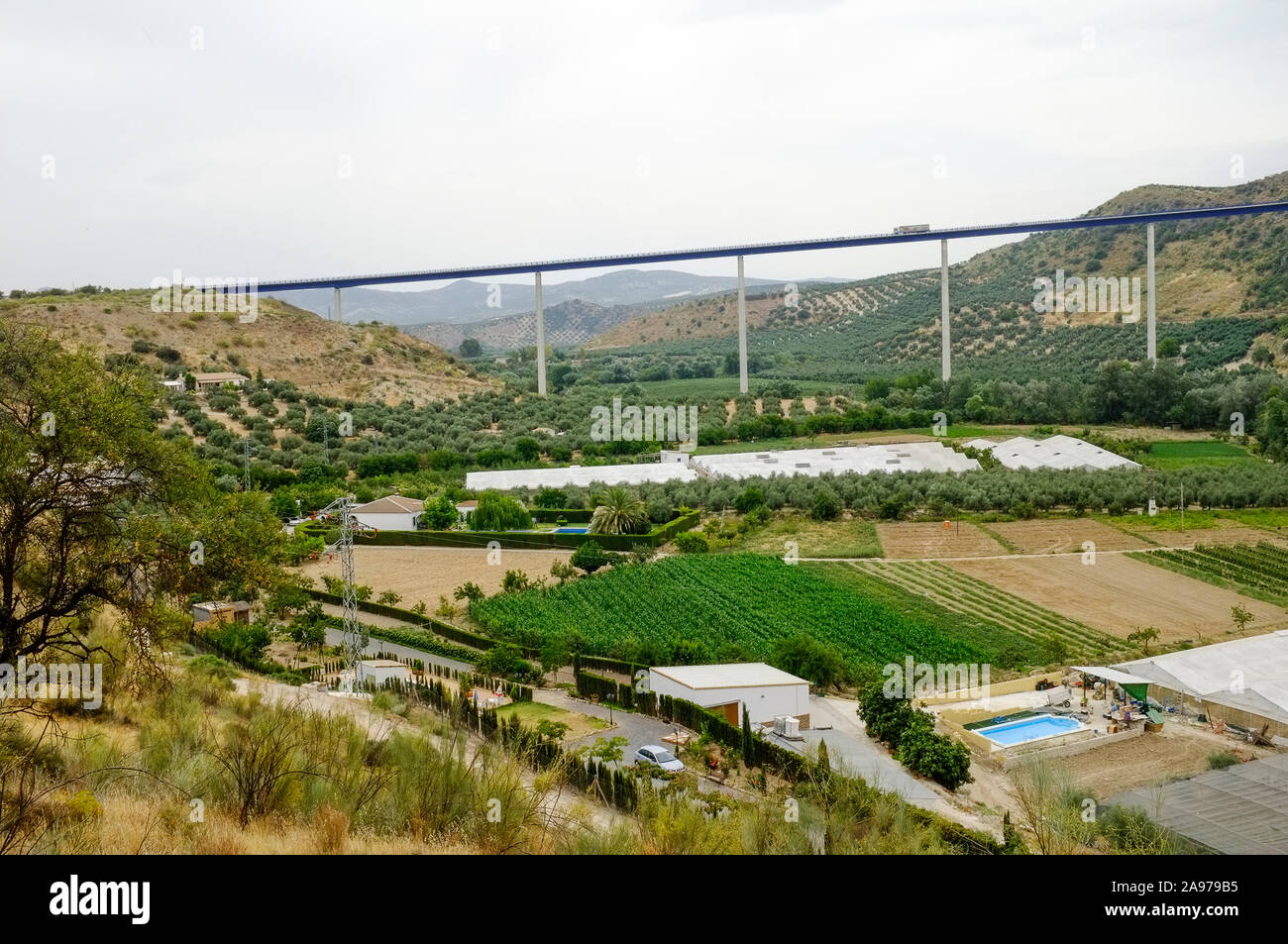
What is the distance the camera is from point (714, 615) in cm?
2203

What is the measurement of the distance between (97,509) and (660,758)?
25.7ft

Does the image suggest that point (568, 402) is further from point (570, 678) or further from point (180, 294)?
point (570, 678)

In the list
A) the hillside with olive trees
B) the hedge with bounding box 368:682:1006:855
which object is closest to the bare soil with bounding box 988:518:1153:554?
the hedge with bounding box 368:682:1006:855

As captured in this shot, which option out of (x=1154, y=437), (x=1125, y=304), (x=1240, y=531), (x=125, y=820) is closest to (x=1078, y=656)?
(x=1240, y=531)

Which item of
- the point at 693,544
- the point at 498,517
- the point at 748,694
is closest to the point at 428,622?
the point at 693,544

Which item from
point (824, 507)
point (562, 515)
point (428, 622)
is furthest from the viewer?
point (562, 515)

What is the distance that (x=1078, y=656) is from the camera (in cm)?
1920

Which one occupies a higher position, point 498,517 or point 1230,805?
point 498,517

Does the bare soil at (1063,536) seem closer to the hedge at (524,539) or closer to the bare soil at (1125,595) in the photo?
the bare soil at (1125,595)

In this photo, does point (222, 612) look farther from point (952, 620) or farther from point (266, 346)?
point (266, 346)

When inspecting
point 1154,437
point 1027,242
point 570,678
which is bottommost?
point 570,678

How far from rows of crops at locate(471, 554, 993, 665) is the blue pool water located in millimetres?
2746

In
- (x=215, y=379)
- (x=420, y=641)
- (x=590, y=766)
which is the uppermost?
(x=215, y=379)

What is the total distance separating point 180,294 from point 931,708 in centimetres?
4891
